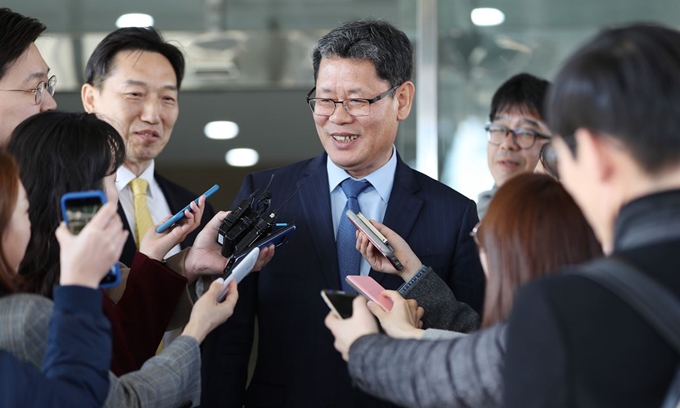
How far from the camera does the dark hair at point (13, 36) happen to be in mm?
3117

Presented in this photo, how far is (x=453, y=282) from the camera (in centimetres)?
306

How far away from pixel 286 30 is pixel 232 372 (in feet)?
12.2

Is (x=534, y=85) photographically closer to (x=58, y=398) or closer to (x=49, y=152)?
(x=49, y=152)

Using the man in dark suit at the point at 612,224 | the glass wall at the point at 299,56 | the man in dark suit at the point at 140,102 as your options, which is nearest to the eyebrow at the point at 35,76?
the man in dark suit at the point at 140,102

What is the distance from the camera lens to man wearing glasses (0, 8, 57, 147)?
10.2 ft

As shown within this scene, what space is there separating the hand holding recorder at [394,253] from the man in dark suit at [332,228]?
0.15 m

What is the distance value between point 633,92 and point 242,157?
5959mm

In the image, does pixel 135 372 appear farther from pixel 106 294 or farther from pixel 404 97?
pixel 404 97

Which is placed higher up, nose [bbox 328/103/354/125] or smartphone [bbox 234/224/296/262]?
nose [bbox 328/103/354/125]

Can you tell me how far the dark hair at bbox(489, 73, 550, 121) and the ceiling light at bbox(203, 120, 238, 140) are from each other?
3296 millimetres

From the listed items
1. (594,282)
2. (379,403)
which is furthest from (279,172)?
(594,282)

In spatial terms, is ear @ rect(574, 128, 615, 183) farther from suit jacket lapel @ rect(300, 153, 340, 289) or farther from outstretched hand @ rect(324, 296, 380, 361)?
suit jacket lapel @ rect(300, 153, 340, 289)

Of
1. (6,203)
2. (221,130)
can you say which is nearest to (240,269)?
(6,203)

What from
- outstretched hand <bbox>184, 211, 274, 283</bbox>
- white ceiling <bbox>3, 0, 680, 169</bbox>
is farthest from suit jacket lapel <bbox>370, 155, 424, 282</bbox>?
Answer: white ceiling <bbox>3, 0, 680, 169</bbox>
